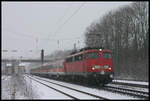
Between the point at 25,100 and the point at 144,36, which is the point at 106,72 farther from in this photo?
the point at 144,36

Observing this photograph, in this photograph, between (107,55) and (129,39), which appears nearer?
(107,55)

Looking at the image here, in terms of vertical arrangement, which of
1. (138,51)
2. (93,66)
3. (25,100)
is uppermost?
(138,51)

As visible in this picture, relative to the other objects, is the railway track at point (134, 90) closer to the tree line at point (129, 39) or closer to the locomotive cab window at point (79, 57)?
the locomotive cab window at point (79, 57)

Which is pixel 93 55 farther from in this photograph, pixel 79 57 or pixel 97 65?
pixel 79 57

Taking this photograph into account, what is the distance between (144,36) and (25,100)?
136 feet

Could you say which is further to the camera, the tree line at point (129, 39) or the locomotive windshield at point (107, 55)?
the tree line at point (129, 39)

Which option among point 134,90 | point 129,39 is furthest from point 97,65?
point 129,39

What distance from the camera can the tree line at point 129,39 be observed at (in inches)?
2061

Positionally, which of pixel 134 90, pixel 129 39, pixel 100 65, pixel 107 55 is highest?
pixel 129 39

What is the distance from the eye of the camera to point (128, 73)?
5103cm

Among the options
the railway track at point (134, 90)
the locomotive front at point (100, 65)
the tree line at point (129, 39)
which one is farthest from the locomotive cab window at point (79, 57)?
the tree line at point (129, 39)

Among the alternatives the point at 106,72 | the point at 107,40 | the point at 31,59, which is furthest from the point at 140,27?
the point at 31,59

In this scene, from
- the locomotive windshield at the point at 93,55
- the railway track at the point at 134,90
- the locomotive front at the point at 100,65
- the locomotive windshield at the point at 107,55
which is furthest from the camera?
the locomotive windshield at the point at 107,55

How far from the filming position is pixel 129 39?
Answer: 185 feet
